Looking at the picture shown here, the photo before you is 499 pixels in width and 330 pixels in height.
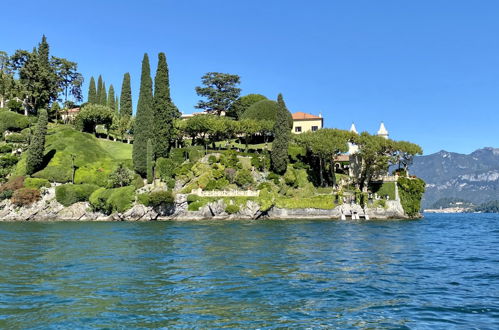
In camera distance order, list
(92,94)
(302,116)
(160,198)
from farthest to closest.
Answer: (92,94) < (302,116) < (160,198)

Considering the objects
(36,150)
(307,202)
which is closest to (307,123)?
(307,202)

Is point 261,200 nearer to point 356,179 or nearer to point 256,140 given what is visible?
point 356,179

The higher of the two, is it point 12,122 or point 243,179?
point 12,122

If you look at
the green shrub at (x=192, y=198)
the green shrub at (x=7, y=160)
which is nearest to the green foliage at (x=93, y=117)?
the green shrub at (x=7, y=160)

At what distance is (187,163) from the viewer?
7250cm

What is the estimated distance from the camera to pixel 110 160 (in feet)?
255

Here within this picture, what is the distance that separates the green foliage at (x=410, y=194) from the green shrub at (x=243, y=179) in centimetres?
2640

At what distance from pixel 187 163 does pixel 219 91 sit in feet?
106

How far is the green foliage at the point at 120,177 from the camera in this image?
67.8m

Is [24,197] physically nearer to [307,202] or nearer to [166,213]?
[166,213]

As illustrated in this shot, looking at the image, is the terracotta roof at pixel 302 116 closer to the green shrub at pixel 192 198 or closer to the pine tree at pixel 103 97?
the green shrub at pixel 192 198

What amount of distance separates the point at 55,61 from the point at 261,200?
75.0 m

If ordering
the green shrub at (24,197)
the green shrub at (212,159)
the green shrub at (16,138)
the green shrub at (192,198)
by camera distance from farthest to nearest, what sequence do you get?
the green shrub at (16,138) < the green shrub at (212,159) < the green shrub at (24,197) < the green shrub at (192,198)

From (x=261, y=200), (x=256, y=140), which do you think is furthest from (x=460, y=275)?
(x=256, y=140)
